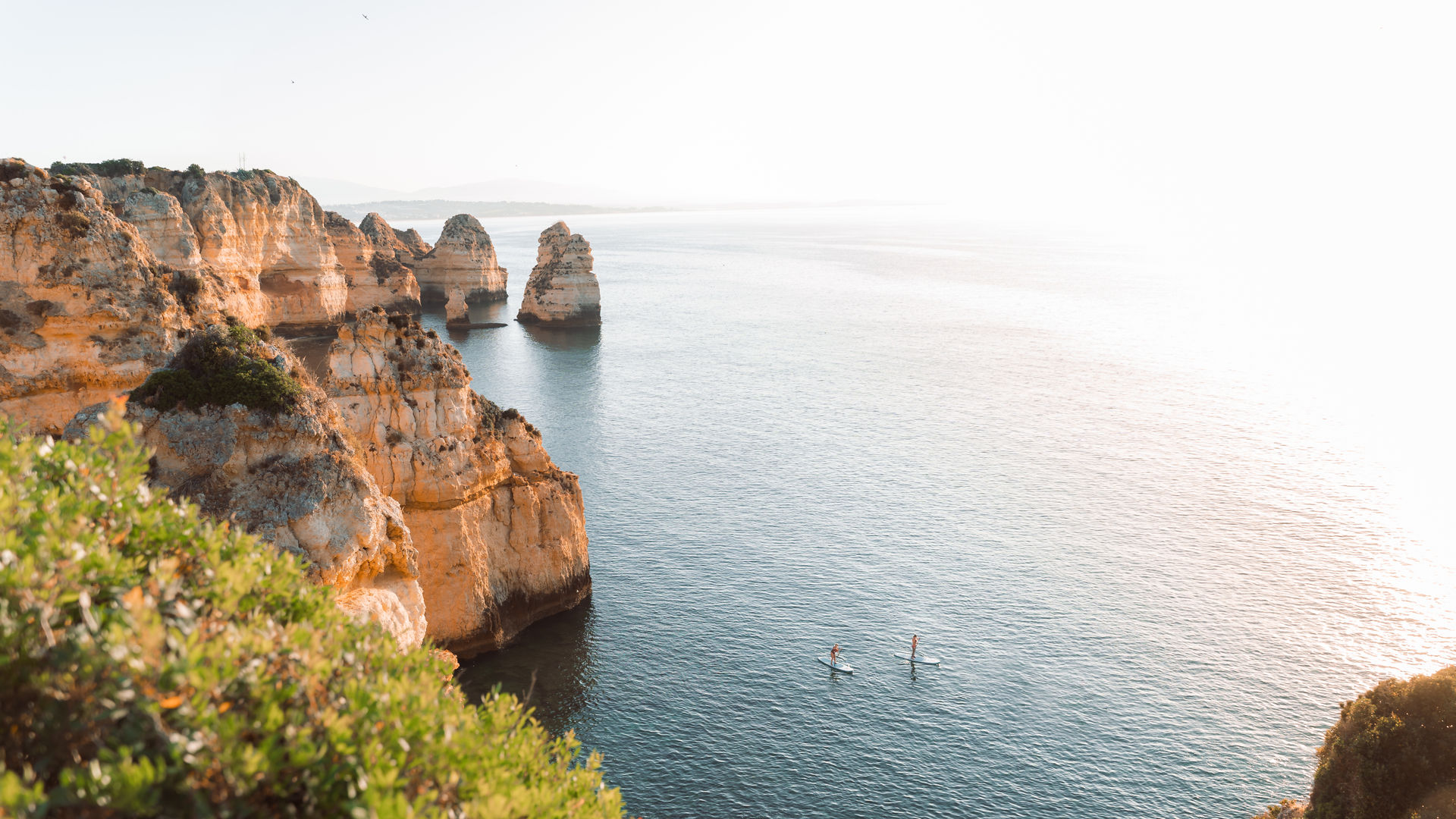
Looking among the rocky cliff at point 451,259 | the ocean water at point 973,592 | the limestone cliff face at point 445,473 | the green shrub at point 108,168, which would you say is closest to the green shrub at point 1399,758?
the ocean water at point 973,592

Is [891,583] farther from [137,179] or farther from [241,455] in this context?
[137,179]

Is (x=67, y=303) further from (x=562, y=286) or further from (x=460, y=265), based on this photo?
(x=460, y=265)

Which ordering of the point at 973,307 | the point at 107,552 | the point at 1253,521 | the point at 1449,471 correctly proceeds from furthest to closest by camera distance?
the point at 973,307
the point at 1449,471
the point at 1253,521
the point at 107,552

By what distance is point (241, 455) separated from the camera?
28.6m

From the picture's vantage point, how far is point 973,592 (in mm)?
54906

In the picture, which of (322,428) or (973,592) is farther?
(973,592)

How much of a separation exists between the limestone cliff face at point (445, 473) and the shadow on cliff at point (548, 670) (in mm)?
1120

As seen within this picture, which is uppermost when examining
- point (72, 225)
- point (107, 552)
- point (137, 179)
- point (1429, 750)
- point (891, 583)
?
point (137, 179)

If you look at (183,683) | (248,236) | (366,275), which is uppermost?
(248,236)

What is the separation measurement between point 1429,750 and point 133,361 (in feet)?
182

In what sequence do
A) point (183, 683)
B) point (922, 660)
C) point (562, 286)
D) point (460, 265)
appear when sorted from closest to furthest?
point (183, 683) < point (922, 660) < point (562, 286) < point (460, 265)

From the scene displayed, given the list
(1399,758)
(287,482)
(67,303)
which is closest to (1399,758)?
(1399,758)

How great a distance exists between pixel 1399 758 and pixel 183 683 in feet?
112

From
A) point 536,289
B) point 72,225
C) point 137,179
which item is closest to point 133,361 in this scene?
point 72,225
